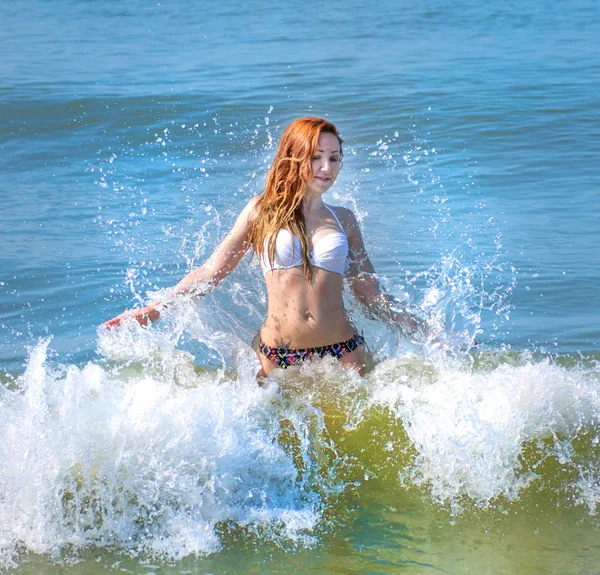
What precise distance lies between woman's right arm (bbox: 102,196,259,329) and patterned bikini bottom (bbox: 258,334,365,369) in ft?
1.53

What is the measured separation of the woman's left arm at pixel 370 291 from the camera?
4.74 m

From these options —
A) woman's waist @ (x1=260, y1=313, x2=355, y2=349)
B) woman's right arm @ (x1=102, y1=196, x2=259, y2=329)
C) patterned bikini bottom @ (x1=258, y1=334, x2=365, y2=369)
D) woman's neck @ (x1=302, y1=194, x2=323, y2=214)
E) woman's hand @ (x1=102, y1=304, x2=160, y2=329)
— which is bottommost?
patterned bikini bottom @ (x1=258, y1=334, x2=365, y2=369)

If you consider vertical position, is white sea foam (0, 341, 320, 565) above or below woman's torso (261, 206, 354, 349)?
below

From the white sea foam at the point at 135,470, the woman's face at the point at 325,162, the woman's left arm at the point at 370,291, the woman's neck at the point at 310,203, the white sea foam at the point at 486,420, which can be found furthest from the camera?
the woman's left arm at the point at 370,291

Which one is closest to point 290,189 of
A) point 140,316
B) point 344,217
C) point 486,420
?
point 344,217

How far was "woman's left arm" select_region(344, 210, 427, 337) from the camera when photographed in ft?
15.5

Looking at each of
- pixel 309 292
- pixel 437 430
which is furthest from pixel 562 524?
pixel 309 292

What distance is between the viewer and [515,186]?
1015 centimetres

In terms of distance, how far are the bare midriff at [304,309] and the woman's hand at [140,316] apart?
0.61 metres

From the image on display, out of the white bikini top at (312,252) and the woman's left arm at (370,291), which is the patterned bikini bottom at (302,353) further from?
the white bikini top at (312,252)

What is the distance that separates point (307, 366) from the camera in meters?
4.68

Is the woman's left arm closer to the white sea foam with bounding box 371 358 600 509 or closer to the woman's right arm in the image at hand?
the white sea foam with bounding box 371 358 600 509

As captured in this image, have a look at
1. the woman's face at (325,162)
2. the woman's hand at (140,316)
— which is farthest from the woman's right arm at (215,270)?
the woman's face at (325,162)

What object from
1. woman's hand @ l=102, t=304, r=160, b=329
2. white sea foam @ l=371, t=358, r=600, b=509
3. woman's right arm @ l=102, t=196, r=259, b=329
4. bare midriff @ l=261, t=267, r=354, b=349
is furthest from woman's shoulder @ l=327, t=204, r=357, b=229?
woman's hand @ l=102, t=304, r=160, b=329
